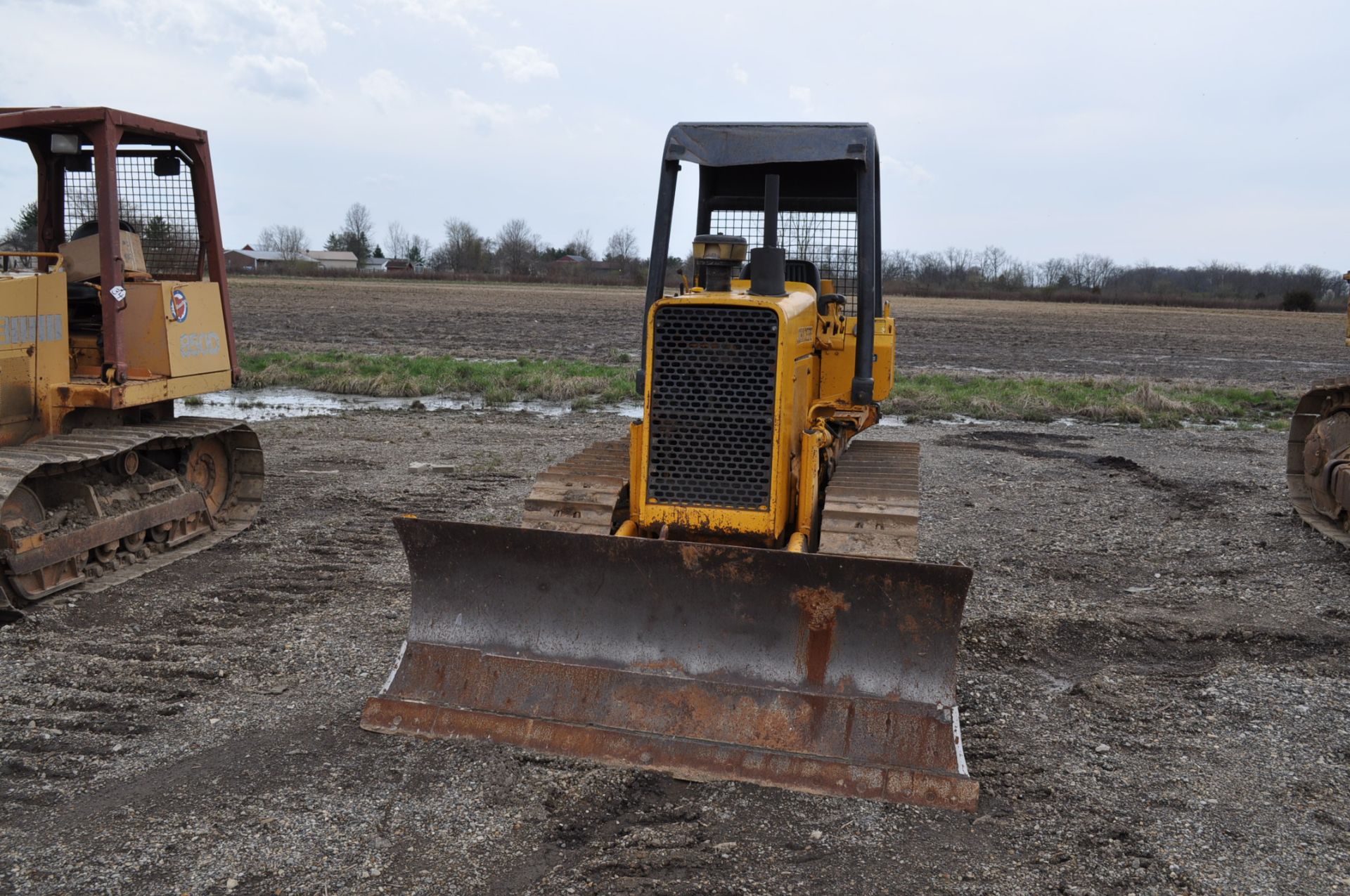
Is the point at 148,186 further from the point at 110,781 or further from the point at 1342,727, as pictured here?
the point at 1342,727

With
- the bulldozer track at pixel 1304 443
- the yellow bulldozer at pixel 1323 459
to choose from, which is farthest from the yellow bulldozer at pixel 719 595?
the bulldozer track at pixel 1304 443

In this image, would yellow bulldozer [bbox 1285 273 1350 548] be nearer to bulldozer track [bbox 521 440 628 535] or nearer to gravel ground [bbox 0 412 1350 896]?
gravel ground [bbox 0 412 1350 896]

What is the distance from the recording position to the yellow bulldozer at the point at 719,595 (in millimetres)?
4711

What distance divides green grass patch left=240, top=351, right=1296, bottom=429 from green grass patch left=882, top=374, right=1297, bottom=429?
0.02 meters

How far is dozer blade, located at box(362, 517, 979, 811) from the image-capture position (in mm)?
4645

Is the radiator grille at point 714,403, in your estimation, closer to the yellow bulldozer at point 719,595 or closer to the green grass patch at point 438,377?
the yellow bulldozer at point 719,595

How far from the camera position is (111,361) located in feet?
25.8

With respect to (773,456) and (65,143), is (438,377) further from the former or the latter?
(773,456)

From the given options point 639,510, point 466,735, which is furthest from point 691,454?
point 466,735

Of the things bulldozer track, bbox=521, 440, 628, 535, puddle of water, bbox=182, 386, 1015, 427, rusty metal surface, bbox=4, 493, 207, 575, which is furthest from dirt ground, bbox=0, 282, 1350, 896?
puddle of water, bbox=182, 386, 1015, 427

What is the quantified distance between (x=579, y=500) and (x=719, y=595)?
994 mm

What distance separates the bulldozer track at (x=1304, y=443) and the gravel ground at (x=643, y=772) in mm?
555

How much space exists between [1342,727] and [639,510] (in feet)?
11.8

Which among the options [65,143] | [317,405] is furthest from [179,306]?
[317,405]
